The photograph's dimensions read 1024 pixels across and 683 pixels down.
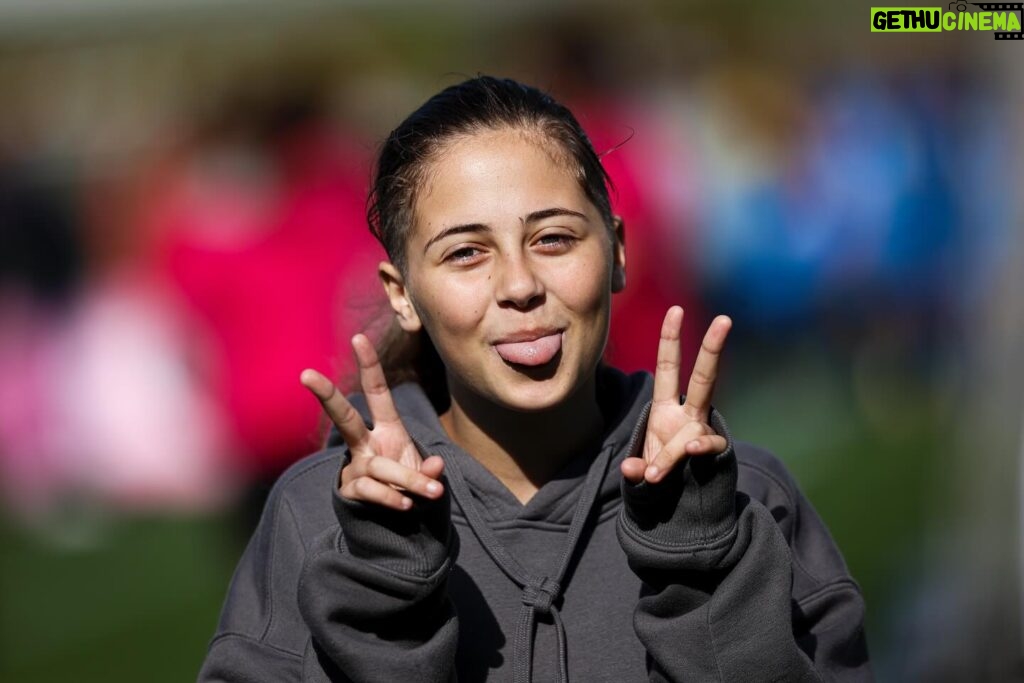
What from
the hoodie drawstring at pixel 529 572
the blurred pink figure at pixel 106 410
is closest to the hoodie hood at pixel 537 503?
the hoodie drawstring at pixel 529 572

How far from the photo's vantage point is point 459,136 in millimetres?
2439

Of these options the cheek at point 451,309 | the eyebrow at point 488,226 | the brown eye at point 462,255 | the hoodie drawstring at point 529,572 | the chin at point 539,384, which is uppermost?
the eyebrow at point 488,226

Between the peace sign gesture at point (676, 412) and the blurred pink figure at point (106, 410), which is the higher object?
the peace sign gesture at point (676, 412)

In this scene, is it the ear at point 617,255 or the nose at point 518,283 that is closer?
the nose at point 518,283

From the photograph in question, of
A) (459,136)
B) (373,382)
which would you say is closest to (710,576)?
(373,382)

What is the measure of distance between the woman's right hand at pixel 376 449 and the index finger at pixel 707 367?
40 cm

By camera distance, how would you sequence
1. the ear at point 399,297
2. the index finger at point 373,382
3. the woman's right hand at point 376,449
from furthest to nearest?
the ear at point 399,297
the index finger at point 373,382
the woman's right hand at point 376,449

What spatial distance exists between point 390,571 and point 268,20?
19.3ft

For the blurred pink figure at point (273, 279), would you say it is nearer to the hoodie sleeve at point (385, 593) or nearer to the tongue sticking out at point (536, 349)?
the tongue sticking out at point (536, 349)

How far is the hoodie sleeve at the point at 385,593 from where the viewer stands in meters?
2.07

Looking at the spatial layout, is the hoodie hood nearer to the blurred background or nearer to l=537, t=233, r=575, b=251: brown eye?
l=537, t=233, r=575, b=251: brown eye

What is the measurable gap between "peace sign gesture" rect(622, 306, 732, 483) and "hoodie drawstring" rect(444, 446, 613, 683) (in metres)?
0.26

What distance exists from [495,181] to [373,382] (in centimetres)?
42

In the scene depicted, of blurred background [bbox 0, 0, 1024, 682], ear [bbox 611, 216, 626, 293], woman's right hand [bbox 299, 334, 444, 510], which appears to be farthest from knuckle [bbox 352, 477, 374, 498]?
blurred background [bbox 0, 0, 1024, 682]
